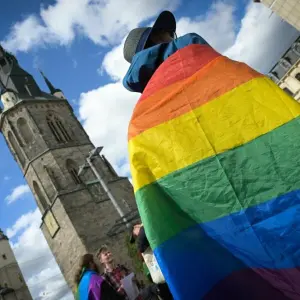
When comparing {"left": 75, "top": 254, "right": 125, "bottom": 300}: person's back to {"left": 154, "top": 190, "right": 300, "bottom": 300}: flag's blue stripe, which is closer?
{"left": 154, "top": 190, "right": 300, "bottom": 300}: flag's blue stripe

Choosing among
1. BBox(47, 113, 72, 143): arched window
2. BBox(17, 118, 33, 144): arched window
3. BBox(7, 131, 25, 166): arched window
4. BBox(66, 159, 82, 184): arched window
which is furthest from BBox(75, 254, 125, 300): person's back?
BBox(7, 131, 25, 166): arched window

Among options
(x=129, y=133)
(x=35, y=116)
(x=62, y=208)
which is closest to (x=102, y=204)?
(x=62, y=208)

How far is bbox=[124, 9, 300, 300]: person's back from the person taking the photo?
1.59 m

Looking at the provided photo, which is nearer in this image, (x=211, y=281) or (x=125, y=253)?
(x=211, y=281)

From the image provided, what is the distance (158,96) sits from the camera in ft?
6.63

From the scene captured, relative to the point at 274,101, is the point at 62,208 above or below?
above

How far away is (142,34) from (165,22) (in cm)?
19

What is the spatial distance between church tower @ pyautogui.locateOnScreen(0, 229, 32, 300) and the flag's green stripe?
46779 mm

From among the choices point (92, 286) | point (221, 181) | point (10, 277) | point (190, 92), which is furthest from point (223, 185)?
point (10, 277)

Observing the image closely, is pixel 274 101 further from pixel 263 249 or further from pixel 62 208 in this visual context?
pixel 62 208

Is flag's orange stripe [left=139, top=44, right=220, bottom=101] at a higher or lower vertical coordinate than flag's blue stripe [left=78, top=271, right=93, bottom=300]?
higher

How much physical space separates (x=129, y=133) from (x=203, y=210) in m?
0.59

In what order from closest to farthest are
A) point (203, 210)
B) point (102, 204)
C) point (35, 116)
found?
point (203, 210)
point (102, 204)
point (35, 116)

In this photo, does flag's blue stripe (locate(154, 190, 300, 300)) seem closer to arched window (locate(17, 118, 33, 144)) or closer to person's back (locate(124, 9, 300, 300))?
person's back (locate(124, 9, 300, 300))
